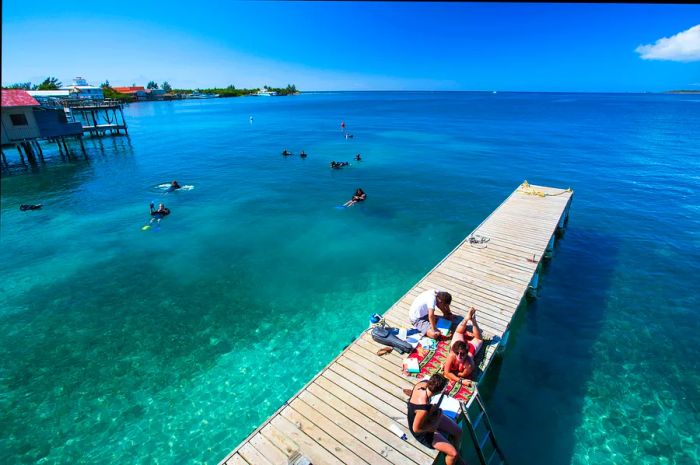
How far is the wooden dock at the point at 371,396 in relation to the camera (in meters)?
9.65

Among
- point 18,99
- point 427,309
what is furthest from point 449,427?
point 18,99

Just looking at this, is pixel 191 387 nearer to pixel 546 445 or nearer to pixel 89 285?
pixel 89 285

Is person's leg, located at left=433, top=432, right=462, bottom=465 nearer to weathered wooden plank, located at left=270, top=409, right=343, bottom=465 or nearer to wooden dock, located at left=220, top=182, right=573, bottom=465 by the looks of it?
wooden dock, located at left=220, top=182, right=573, bottom=465

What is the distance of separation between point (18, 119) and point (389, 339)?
5817 centimetres

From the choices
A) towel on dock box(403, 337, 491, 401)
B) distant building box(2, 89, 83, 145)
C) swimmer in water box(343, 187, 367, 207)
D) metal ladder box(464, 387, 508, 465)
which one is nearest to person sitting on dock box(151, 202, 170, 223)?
swimmer in water box(343, 187, 367, 207)

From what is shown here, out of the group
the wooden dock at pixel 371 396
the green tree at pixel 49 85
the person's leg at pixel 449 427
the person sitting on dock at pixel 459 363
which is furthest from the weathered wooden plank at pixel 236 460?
the green tree at pixel 49 85

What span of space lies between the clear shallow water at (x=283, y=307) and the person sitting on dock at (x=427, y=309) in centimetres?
393

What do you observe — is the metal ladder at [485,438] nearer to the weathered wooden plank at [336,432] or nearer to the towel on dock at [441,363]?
the towel on dock at [441,363]

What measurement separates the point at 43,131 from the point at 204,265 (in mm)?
45166

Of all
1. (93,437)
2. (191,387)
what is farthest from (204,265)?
(93,437)

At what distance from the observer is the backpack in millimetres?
12742

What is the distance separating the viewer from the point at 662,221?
29359 millimetres

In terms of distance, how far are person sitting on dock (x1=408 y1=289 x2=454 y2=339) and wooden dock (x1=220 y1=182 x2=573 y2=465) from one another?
2.45 ft

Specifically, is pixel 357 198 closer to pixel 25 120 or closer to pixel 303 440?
pixel 303 440
